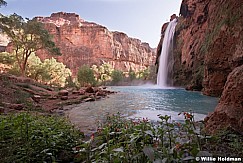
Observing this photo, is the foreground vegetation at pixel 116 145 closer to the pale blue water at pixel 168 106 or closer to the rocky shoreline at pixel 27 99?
the rocky shoreline at pixel 27 99

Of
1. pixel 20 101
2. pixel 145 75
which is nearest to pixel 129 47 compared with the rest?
pixel 145 75

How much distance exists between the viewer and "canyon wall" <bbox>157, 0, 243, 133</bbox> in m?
3.46

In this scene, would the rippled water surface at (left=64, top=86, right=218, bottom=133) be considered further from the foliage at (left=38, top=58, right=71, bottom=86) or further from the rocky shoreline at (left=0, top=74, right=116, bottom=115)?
the foliage at (left=38, top=58, right=71, bottom=86)

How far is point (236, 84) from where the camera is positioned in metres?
3.67

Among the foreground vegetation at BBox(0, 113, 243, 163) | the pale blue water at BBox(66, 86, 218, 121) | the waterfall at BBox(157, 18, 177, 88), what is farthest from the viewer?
the waterfall at BBox(157, 18, 177, 88)

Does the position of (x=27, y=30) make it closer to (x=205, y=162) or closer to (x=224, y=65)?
(x=224, y=65)

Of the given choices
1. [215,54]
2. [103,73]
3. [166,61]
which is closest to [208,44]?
[215,54]

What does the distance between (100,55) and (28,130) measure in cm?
6975

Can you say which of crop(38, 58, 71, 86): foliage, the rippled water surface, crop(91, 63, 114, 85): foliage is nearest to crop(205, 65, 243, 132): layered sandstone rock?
the rippled water surface

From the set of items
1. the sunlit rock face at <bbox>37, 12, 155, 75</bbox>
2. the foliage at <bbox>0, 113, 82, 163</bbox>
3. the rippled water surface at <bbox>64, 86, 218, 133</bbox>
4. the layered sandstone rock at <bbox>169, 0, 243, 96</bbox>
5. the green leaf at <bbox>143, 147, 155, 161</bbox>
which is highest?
the sunlit rock face at <bbox>37, 12, 155, 75</bbox>

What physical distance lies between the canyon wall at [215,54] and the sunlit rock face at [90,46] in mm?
42326

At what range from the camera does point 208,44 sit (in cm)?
1495

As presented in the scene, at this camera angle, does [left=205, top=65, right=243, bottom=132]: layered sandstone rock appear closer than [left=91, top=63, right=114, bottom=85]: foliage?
Yes

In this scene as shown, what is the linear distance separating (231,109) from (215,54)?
38.6 feet
